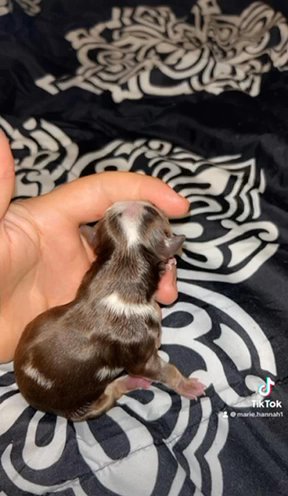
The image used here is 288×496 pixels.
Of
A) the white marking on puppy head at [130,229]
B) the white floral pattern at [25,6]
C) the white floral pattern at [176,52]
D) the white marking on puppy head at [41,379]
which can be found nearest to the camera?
the white marking on puppy head at [41,379]

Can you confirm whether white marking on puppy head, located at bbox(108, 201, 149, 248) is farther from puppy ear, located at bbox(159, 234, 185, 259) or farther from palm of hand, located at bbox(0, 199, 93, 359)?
palm of hand, located at bbox(0, 199, 93, 359)

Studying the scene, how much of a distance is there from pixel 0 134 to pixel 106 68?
51.1 inches

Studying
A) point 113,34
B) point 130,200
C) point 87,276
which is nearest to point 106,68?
point 113,34

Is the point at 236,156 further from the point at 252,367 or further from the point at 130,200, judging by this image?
the point at 252,367

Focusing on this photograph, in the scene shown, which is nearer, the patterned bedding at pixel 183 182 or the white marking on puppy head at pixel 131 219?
the patterned bedding at pixel 183 182

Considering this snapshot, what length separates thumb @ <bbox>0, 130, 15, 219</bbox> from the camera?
185 cm

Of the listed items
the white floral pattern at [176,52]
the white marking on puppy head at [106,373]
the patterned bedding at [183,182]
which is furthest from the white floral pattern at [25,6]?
the white marking on puppy head at [106,373]

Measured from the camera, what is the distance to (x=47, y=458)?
1.96m

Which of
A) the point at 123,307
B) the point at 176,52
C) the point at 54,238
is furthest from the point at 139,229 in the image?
the point at 176,52

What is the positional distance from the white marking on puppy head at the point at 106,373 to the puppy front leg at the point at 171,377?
6 centimetres

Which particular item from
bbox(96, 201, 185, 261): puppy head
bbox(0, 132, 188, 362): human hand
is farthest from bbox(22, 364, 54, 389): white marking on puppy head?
bbox(96, 201, 185, 261): puppy head

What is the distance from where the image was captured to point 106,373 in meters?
2.04

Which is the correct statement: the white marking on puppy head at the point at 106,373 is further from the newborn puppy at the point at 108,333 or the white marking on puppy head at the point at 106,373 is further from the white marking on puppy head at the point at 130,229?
the white marking on puppy head at the point at 130,229

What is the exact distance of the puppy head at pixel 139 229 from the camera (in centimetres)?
207
